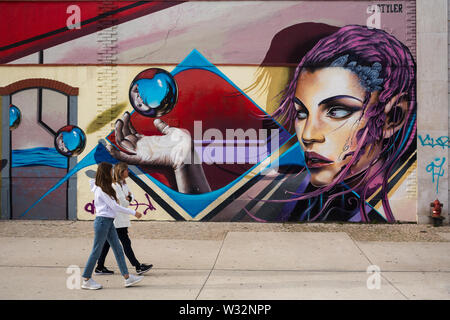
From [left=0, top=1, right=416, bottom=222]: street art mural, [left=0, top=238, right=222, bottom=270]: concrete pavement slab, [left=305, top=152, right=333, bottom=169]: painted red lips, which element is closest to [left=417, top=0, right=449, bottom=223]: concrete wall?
[left=0, top=1, right=416, bottom=222]: street art mural

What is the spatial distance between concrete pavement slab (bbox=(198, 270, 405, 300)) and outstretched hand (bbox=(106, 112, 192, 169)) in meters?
4.12

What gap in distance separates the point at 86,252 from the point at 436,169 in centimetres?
725

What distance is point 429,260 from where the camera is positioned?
7.27 meters

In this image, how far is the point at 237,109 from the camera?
10.2 m

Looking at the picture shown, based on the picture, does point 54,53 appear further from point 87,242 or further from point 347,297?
point 347,297

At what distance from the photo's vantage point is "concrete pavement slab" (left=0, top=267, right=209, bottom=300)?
18.3ft

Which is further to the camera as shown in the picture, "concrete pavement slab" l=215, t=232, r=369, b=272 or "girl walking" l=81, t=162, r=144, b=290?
"concrete pavement slab" l=215, t=232, r=369, b=272

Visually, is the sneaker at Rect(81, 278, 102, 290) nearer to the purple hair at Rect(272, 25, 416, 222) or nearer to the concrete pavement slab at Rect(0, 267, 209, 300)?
the concrete pavement slab at Rect(0, 267, 209, 300)

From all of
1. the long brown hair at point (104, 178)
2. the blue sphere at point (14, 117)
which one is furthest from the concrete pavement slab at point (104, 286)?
the blue sphere at point (14, 117)

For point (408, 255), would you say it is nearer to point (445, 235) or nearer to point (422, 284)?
point (422, 284)

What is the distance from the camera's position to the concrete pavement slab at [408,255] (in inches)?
273

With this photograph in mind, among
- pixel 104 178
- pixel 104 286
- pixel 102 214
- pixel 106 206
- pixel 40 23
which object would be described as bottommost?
pixel 104 286

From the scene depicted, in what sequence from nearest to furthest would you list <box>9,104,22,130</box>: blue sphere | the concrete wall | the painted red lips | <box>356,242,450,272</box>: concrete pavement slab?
<box>356,242,450,272</box>: concrete pavement slab, the concrete wall, the painted red lips, <box>9,104,22,130</box>: blue sphere

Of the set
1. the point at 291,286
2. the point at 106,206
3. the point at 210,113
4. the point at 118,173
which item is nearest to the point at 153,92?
the point at 210,113
